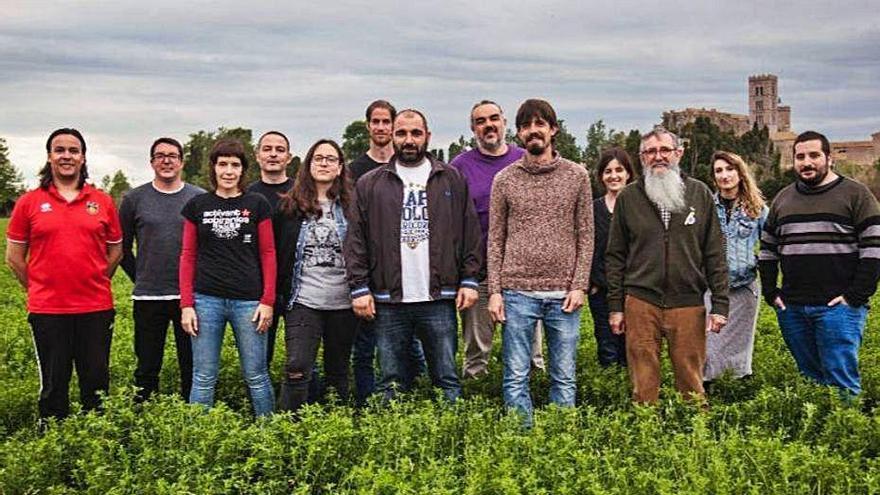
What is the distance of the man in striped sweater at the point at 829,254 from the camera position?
6.76 meters

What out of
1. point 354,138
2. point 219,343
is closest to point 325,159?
point 219,343

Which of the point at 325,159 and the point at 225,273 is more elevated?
the point at 325,159

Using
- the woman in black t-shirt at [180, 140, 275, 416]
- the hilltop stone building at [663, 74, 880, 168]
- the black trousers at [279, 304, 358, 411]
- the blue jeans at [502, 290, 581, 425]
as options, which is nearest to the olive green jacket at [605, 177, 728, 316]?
the blue jeans at [502, 290, 581, 425]

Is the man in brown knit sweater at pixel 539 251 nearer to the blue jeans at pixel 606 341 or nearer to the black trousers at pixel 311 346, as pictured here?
the black trousers at pixel 311 346

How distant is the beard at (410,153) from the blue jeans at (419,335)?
3.60 ft

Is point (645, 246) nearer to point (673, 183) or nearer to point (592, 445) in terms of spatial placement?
point (673, 183)

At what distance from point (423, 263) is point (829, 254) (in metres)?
3.26

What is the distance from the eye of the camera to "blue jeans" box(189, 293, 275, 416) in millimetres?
6586

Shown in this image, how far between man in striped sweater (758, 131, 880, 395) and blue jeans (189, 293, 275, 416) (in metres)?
4.35

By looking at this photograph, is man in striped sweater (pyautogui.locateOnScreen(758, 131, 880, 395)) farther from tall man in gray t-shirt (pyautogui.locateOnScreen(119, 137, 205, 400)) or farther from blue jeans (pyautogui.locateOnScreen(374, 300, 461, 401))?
tall man in gray t-shirt (pyautogui.locateOnScreen(119, 137, 205, 400))

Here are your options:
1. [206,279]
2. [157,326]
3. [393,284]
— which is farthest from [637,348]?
[157,326]

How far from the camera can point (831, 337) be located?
6.89 m

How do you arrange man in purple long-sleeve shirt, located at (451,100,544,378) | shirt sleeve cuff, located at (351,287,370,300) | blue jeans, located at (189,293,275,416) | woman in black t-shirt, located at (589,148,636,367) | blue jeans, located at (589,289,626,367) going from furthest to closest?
blue jeans, located at (589,289,626,367) < woman in black t-shirt, located at (589,148,636,367) < man in purple long-sleeve shirt, located at (451,100,544,378) < blue jeans, located at (189,293,275,416) < shirt sleeve cuff, located at (351,287,370,300)

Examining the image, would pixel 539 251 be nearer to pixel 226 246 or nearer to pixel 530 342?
pixel 530 342
